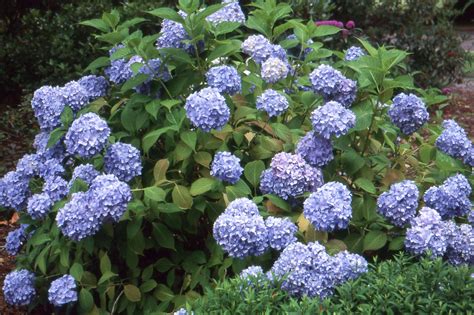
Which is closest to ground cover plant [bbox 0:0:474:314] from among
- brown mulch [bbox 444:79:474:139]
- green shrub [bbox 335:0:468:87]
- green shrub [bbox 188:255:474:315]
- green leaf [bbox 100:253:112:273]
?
green leaf [bbox 100:253:112:273]

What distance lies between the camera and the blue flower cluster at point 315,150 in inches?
140

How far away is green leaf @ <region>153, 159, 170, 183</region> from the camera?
3.66 meters

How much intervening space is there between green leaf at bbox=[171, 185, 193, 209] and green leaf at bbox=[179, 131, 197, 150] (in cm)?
18

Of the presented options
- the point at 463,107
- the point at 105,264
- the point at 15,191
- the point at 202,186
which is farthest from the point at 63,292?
the point at 463,107

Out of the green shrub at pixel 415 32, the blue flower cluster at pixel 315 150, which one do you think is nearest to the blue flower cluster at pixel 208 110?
the blue flower cluster at pixel 315 150

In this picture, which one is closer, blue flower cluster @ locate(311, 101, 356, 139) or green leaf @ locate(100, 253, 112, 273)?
blue flower cluster @ locate(311, 101, 356, 139)

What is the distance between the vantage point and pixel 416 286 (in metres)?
2.79

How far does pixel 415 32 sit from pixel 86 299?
19.9 feet

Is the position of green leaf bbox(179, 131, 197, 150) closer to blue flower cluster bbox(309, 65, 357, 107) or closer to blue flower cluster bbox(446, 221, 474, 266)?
blue flower cluster bbox(309, 65, 357, 107)

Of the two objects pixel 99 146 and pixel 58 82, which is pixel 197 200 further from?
pixel 58 82

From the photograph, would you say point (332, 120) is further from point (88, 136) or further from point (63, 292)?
point (63, 292)

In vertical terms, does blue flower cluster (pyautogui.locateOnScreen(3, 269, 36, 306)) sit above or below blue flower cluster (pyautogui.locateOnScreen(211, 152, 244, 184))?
below

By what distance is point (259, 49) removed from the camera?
4.02 meters

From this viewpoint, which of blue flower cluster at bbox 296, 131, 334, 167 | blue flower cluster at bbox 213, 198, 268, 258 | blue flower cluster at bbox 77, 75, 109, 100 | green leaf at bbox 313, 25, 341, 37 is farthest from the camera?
blue flower cluster at bbox 77, 75, 109, 100
